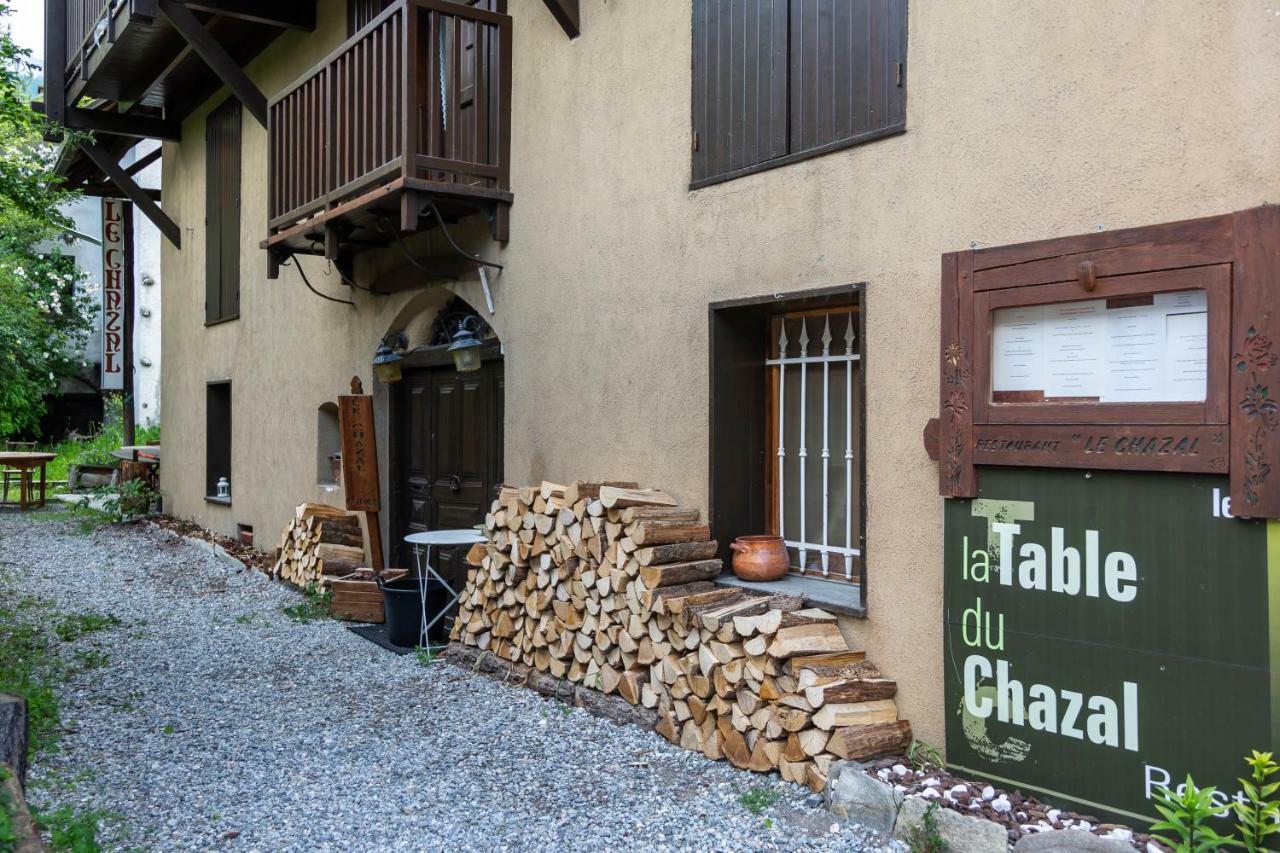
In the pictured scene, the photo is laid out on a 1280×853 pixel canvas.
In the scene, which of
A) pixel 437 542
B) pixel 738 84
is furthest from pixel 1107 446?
pixel 437 542

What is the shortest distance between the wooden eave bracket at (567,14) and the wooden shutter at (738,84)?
4.02ft

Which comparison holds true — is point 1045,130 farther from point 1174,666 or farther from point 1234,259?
point 1174,666

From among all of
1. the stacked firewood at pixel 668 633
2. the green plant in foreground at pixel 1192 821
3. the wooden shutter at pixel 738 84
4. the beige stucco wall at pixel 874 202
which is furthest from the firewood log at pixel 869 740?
the wooden shutter at pixel 738 84

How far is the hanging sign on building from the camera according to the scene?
678 inches

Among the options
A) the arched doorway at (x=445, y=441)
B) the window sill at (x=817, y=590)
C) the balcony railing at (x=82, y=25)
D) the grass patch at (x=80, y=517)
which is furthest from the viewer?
the grass patch at (x=80, y=517)

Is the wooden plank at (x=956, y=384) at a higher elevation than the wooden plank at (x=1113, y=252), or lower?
lower

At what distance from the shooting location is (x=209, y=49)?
10320 millimetres

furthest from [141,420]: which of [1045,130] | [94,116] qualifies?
[1045,130]

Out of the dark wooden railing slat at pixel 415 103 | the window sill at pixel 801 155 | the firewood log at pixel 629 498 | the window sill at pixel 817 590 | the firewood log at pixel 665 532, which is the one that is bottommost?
the window sill at pixel 817 590

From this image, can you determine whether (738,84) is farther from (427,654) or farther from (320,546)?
(320,546)

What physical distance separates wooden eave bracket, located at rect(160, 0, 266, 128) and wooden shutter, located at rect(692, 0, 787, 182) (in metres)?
6.32

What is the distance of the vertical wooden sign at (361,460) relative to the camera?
9195 mm

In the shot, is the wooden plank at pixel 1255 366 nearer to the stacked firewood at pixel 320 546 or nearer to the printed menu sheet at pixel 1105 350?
the printed menu sheet at pixel 1105 350

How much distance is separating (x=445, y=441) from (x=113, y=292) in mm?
11321
